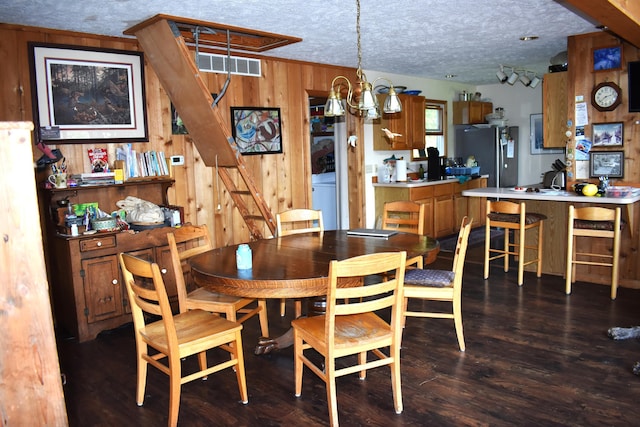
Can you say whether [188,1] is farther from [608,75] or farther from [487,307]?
[608,75]

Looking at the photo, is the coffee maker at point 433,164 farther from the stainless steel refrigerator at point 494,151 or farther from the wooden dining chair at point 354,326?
the wooden dining chair at point 354,326

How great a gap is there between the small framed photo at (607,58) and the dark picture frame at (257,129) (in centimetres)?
335

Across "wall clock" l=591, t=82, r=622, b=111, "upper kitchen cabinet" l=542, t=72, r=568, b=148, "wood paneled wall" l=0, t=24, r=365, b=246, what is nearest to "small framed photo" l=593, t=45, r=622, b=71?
"wall clock" l=591, t=82, r=622, b=111

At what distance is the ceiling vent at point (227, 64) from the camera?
517cm

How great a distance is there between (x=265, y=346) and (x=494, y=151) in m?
6.19

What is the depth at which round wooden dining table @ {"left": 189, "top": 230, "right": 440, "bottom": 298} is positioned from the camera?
2.60m

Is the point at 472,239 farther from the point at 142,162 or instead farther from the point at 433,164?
the point at 142,162

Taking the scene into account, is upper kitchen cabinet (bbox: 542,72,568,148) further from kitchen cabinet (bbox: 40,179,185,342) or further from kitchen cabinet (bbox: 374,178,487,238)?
kitchen cabinet (bbox: 40,179,185,342)

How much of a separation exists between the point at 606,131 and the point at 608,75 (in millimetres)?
547

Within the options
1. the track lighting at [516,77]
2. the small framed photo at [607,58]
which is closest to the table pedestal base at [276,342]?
the small framed photo at [607,58]

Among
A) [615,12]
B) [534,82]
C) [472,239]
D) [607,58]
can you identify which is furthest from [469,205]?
[615,12]

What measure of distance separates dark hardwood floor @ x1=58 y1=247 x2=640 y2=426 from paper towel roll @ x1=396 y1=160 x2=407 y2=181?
10.7ft

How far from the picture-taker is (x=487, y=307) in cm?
435

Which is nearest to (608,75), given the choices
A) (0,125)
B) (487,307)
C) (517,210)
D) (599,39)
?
(599,39)
